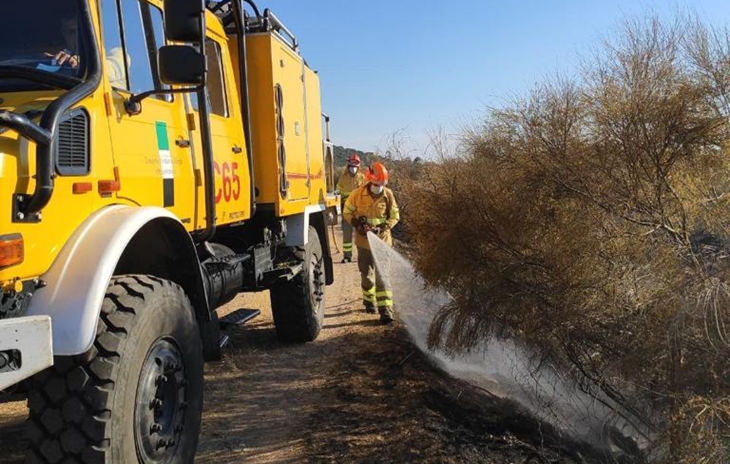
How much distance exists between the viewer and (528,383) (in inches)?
196

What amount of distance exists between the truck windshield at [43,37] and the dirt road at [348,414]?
7.50 feet

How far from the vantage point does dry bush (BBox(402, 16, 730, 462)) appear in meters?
3.72

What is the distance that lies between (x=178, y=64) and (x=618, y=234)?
9.97 feet

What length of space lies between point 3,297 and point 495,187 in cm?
370

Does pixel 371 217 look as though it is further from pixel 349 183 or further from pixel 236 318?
pixel 349 183

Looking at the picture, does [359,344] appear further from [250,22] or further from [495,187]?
[250,22]

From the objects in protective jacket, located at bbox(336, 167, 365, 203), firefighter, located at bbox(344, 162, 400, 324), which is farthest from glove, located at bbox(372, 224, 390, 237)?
protective jacket, located at bbox(336, 167, 365, 203)

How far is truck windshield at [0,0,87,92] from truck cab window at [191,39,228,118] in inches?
63.5

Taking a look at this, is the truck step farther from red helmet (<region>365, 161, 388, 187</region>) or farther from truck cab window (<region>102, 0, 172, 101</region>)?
red helmet (<region>365, 161, 388, 187</region>)

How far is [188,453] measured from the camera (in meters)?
3.25

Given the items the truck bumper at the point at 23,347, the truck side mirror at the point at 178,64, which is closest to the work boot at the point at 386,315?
the truck side mirror at the point at 178,64

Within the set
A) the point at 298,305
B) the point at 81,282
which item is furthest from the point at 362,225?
the point at 81,282

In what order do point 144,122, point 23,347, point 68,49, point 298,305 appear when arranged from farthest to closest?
point 298,305, point 144,122, point 68,49, point 23,347

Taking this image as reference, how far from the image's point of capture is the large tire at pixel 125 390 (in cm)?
248
